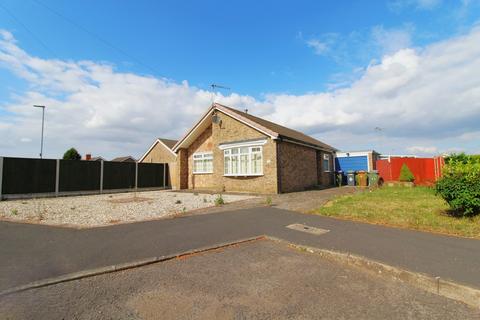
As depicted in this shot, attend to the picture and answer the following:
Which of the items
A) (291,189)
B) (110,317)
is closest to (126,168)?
(291,189)

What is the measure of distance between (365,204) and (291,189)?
6.80 m

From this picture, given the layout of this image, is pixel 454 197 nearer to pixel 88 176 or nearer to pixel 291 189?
pixel 291 189

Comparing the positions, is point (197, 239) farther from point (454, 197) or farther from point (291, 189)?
point (291, 189)

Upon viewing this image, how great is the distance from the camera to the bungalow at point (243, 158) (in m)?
16.0

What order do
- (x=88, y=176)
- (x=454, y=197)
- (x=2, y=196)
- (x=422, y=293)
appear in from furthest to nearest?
1. (x=88, y=176)
2. (x=2, y=196)
3. (x=454, y=197)
4. (x=422, y=293)

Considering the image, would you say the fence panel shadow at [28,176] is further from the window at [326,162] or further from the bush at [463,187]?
the window at [326,162]

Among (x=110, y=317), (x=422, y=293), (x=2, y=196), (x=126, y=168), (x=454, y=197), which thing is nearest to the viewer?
(x=110, y=317)

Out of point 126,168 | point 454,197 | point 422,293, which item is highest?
point 126,168

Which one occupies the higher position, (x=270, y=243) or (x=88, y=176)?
(x=88, y=176)

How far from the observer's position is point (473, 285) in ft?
11.5

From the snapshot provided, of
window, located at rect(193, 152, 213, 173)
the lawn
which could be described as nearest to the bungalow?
window, located at rect(193, 152, 213, 173)

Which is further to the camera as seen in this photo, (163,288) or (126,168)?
(126,168)

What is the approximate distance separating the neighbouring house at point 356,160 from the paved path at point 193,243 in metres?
18.5

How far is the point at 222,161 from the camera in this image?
18766 mm
